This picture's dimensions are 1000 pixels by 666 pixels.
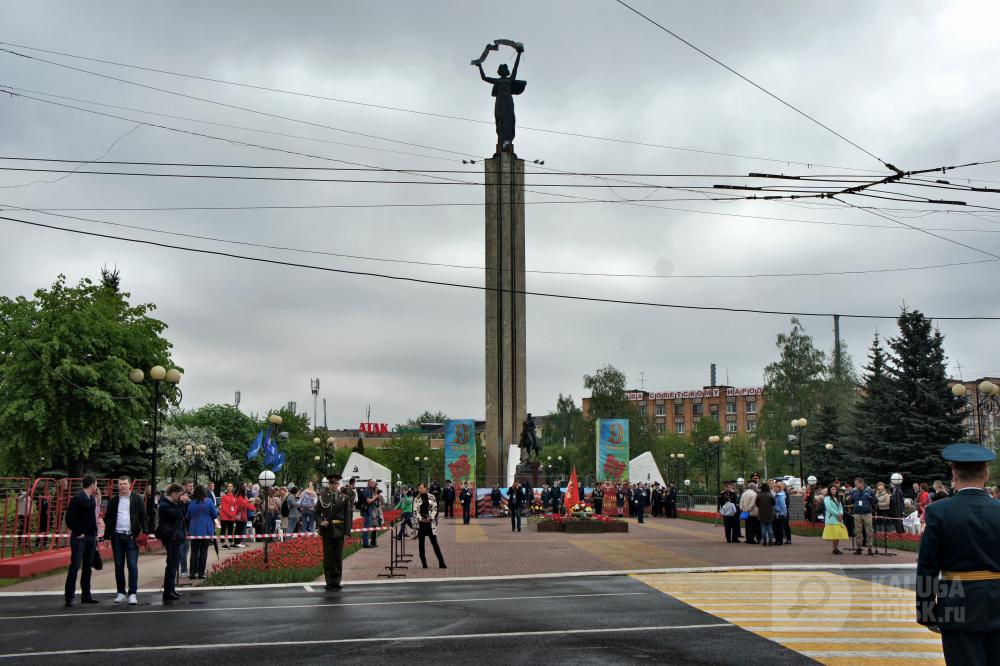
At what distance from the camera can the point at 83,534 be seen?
49.9 feet

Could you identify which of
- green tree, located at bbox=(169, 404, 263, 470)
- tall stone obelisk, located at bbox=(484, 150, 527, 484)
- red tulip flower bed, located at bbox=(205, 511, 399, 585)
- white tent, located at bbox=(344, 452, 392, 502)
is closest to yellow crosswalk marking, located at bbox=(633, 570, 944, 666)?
red tulip flower bed, located at bbox=(205, 511, 399, 585)

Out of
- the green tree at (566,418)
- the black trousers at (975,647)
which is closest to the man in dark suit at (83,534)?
the black trousers at (975,647)

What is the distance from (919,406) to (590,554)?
28143mm

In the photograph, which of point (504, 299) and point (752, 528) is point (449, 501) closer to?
point (752, 528)

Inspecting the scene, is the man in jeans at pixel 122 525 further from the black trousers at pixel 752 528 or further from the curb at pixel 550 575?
the black trousers at pixel 752 528

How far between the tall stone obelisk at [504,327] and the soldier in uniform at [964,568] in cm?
7108

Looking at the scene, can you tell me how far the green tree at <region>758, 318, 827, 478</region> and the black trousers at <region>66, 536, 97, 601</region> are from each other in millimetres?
70153

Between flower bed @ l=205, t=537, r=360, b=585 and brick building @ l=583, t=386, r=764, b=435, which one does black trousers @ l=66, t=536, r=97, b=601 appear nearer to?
flower bed @ l=205, t=537, r=360, b=585

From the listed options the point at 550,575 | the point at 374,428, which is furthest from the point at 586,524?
the point at 374,428

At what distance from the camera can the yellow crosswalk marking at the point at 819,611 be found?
9.84 meters

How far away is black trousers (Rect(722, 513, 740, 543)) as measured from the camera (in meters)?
29.0

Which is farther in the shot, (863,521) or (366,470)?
(366,470)

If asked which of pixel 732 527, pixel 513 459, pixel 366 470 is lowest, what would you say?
pixel 732 527

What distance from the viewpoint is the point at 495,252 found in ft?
253
